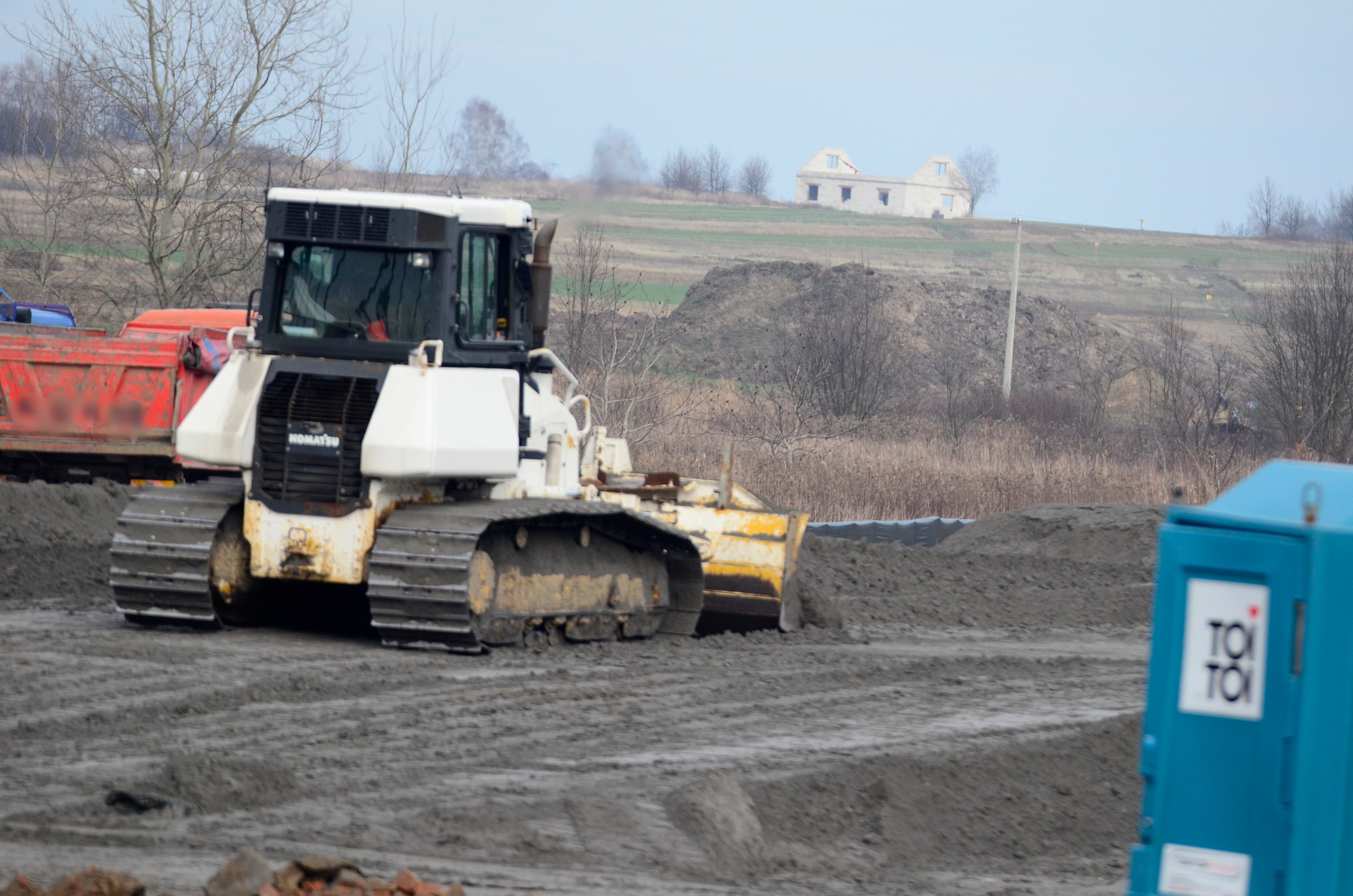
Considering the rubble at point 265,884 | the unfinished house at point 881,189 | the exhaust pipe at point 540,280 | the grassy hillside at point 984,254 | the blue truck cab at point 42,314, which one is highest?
the unfinished house at point 881,189

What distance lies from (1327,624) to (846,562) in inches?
426

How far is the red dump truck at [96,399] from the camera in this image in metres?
14.7

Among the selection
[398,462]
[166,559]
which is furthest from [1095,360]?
[166,559]

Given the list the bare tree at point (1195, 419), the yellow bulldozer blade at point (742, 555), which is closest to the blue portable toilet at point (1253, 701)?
the yellow bulldozer blade at point (742, 555)

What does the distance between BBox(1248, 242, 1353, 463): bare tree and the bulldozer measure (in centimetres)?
2027

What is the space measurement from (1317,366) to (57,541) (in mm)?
22521

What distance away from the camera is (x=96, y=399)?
1491cm

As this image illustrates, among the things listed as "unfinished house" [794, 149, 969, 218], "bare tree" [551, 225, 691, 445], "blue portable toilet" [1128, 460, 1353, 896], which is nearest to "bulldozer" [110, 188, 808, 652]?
"blue portable toilet" [1128, 460, 1353, 896]

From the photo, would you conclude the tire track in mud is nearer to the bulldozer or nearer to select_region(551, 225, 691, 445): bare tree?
the bulldozer

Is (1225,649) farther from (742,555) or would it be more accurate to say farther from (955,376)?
(955,376)

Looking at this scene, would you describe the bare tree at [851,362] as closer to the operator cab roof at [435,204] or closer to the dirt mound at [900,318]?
the dirt mound at [900,318]

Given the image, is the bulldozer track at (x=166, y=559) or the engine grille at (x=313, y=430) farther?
the bulldozer track at (x=166, y=559)

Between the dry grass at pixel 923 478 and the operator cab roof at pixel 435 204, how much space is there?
369 inches

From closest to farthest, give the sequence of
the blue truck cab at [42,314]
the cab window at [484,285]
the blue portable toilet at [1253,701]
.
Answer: the blue portable toilet at [1253,701] → the cab window at [484,285] → the blue truck cab at [42,314]
